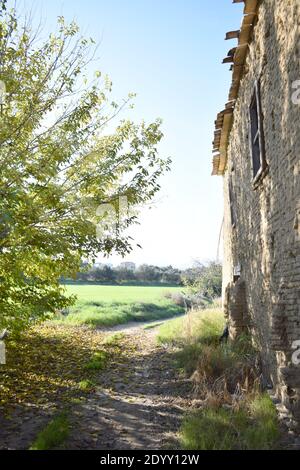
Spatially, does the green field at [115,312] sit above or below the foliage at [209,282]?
below

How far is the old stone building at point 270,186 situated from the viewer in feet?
17.0

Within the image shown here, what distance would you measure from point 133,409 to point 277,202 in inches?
160

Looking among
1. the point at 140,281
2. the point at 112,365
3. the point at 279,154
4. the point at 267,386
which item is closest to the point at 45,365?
the point at 112,365

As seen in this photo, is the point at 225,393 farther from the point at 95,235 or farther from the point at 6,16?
the point at 6,16

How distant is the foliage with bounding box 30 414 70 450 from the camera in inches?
182

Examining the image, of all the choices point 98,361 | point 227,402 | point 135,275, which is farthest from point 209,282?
point 135,275

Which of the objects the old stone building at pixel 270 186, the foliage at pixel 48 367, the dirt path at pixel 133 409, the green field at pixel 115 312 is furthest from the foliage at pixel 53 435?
the green field at pixel 115 312

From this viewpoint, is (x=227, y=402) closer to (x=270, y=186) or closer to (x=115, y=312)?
(x=270, y=186)

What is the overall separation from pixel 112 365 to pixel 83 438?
4.50 metres

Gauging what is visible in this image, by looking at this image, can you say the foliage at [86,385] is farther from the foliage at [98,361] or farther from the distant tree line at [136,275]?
the distant tree line at [136,275]

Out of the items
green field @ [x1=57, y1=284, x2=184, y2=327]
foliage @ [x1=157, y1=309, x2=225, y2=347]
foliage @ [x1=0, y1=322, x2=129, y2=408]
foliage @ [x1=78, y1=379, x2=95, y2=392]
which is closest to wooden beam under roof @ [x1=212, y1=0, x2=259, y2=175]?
foliage @ [x1=157, y1=309, x2=225, y2=347]

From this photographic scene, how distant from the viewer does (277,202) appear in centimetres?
610

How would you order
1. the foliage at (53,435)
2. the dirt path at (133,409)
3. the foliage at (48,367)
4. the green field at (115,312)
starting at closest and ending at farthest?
the foliage at (53,435)
the dirt path at (133,409)
the foliage at (48,367)
the green field at (115,312)

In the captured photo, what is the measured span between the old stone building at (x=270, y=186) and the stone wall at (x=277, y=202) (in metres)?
0.01
